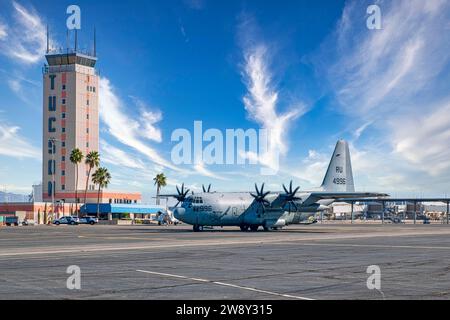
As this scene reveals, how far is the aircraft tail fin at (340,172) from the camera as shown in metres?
73.1

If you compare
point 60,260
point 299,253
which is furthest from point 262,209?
point 60,260

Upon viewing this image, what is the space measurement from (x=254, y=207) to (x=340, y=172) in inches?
617

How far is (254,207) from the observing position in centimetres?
6512

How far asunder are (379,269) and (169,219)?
9382 centimetres

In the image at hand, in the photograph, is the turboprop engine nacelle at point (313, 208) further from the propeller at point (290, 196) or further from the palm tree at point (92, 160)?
the palm tree at point (92, 160)

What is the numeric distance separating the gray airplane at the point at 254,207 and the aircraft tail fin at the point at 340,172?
4.42m

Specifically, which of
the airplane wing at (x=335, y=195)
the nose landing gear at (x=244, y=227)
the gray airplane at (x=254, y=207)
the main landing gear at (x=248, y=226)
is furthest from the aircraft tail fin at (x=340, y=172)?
the nose landing gear at (x=244, y=227)

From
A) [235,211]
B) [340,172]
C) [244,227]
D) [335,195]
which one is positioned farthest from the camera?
[340,172]

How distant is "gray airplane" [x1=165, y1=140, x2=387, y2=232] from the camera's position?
205 feet
